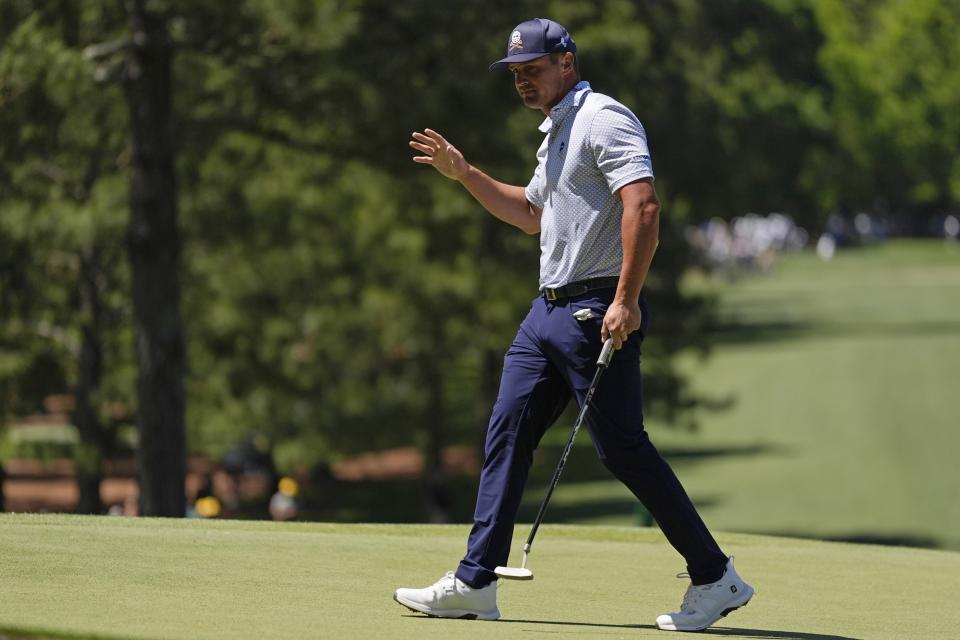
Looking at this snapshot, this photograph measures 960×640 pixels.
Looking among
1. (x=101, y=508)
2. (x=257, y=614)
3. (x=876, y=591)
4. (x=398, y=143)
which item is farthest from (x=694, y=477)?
(x=257, y=614)

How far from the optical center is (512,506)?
677 cm

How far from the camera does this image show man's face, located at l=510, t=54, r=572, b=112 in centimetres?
672

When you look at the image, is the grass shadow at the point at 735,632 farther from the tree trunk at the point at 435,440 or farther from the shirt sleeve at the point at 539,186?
the tree trunk at the point at 435,440

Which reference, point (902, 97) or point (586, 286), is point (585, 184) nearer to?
point (586, 286)

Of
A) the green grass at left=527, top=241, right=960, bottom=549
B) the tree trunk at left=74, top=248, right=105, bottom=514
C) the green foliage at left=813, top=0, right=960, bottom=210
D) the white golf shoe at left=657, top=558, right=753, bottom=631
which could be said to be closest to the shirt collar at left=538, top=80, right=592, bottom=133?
the white golf shoe at left=657, top=558, right=753, bottom=631

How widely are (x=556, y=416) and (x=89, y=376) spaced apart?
704 inches

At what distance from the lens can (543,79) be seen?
6.73 meters

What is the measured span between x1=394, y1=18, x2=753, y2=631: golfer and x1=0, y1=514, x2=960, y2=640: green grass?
0.17m

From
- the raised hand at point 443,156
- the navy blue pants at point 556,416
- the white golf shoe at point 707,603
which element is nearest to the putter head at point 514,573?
the navy blue pants at point 556,416

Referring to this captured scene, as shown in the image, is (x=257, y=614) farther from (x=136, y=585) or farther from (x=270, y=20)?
(x=270, y=20)

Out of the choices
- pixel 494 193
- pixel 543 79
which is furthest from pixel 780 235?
pixel 543 79

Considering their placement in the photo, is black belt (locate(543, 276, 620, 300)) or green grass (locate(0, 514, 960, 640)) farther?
black belt (locate(543, 276, 620, 300))

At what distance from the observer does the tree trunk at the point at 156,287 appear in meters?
17.9

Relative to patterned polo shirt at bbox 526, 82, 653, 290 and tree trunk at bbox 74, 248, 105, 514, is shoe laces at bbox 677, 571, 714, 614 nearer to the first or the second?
patterned polo shirt at bbox 526, 82, 653, 290
